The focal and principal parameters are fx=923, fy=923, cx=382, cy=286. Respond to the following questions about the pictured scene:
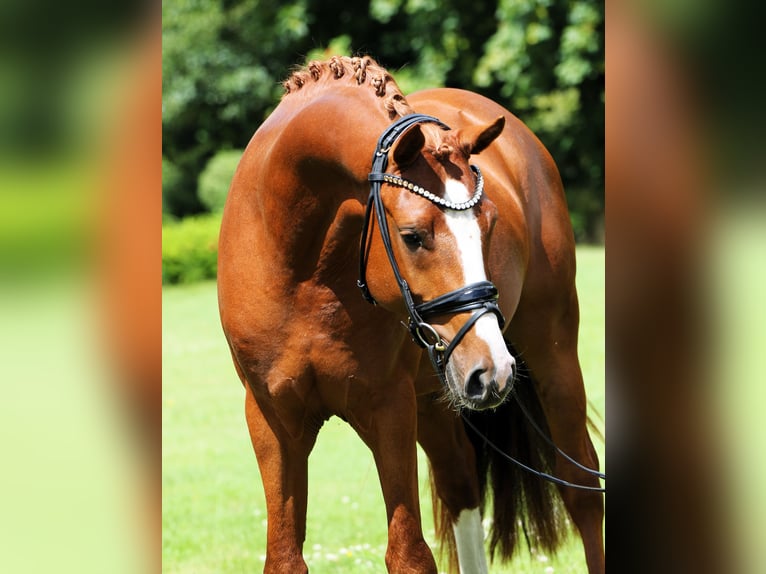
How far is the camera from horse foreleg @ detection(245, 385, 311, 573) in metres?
3.01

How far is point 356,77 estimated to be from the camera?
2.84 m

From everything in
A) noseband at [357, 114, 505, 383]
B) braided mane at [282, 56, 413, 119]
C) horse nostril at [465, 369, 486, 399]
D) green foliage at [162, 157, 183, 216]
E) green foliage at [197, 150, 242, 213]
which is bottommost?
horse nostril at [465, 369, 486, 399]

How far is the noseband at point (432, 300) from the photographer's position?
227cm

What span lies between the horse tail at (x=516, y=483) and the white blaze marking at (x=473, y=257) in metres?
2.08

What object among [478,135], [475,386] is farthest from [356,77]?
[475,386]

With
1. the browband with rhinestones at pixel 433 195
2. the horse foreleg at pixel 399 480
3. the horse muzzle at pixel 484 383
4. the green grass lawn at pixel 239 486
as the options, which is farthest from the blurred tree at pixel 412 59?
the horse muzzle at pixel 484 383

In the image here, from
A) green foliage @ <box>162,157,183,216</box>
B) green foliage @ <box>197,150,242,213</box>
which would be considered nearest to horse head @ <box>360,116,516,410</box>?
green foliage @ <box>197,150,242,213</box>

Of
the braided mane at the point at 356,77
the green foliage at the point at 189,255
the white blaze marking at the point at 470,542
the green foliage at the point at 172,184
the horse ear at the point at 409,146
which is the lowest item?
the white blaze marking at the point at 470,542

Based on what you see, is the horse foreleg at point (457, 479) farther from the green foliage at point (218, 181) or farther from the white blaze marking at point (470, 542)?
the green foliage at point (218, 181)

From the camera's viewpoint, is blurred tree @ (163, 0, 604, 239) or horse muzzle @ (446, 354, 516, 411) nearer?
horse muzzle @ (446, 354, 516, 411)

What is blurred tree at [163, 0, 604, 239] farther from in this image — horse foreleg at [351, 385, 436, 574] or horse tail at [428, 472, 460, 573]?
horse foreleg at [351, 385, 436, 574]
